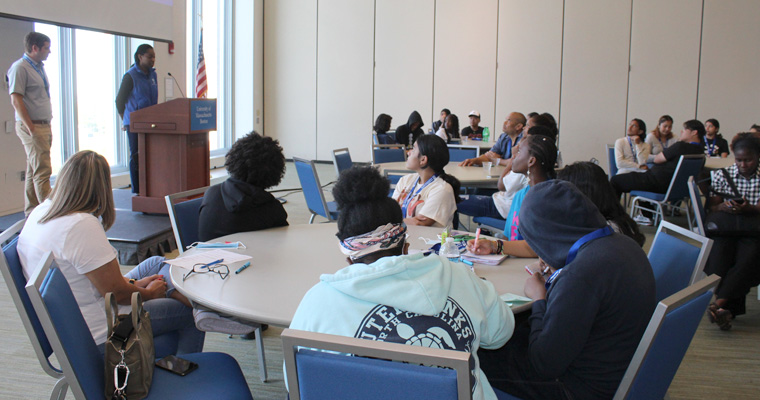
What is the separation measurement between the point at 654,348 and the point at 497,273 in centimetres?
84

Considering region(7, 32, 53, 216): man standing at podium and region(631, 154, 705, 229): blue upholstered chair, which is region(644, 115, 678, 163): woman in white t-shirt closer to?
region(631, 154, 705, 229): blue upholstered chair

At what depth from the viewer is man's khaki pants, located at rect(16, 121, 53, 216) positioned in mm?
5500

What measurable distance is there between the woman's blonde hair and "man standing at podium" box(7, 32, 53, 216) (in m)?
3.81

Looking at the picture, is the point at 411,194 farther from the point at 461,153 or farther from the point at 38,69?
the point at 38,69

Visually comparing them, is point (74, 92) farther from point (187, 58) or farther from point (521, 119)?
point (521, 119)

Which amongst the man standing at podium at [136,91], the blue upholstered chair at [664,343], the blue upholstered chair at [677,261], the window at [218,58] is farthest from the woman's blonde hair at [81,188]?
the window at [218,58]

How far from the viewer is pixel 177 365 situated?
1865mm

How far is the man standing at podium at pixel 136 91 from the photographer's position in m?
6.59

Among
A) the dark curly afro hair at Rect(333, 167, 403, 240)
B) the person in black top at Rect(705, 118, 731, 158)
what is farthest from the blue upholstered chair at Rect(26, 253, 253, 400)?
the person in black top at Rect(705, 118, 731, 158)

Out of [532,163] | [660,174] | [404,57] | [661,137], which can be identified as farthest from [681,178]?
[404,57]

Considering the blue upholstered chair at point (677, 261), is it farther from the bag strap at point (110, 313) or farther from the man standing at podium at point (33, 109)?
the man standing at podium at point (33, 109)

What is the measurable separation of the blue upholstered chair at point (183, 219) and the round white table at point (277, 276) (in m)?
0.31

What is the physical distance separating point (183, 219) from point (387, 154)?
3728mm

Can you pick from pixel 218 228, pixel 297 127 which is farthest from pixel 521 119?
pixel 297 127
